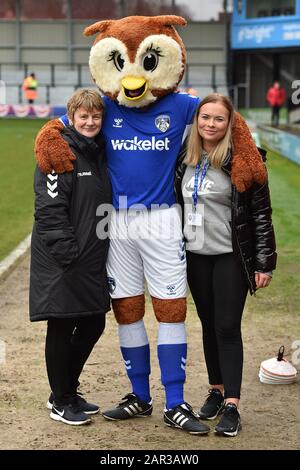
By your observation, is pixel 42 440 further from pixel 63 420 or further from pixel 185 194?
pixel 185 194

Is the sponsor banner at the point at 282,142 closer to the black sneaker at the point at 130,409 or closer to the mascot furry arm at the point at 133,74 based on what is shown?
the mascot furry arm at the point at 133,74

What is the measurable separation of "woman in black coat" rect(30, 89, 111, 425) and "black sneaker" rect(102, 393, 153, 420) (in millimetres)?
164

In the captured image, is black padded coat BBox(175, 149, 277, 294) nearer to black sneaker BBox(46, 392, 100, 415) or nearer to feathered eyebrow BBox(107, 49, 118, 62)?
feathered eyebrow BBox(107, 49, 118, 62)

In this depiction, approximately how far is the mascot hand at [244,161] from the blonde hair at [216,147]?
62 millimetres

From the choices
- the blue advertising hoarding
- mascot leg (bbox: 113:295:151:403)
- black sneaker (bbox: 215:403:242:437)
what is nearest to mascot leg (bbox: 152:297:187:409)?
mascot leg (bbox: 113:295:151:403)

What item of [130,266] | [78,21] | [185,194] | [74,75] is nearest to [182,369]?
[130,266]

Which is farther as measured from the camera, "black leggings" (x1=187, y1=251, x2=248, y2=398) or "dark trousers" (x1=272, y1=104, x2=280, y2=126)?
"dark trousers" (x1=272, y1=104, x2=280, y2=126)

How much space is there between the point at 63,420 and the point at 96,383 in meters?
0.75

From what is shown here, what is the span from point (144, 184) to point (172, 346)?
0.95 meters

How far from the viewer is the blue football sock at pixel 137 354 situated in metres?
5.20

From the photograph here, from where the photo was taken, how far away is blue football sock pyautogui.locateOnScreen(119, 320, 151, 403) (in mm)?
5203

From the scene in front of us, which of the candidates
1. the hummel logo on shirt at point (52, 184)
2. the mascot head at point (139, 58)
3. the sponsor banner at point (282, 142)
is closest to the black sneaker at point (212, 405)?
the hummel logo on shirt at point (52, 184)
